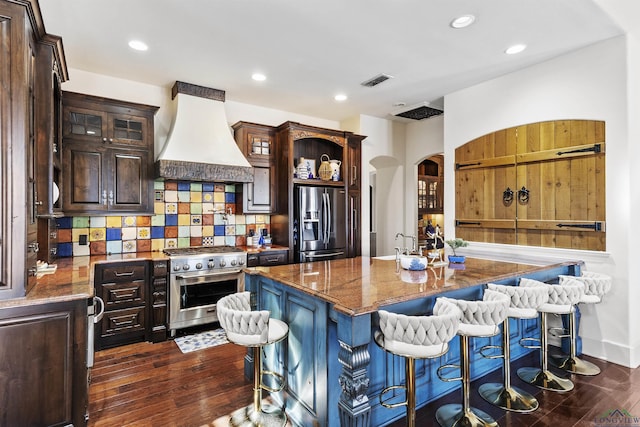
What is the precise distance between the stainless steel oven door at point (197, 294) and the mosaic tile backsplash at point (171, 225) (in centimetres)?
74

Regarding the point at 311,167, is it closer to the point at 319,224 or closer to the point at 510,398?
the point at 319,224

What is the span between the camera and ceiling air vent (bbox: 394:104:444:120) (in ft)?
15.9

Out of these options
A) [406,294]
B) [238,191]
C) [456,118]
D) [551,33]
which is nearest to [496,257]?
[456,118]

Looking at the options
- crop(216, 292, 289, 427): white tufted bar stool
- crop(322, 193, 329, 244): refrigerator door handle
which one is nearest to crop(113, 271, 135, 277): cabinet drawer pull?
crop(216, 292, 289, 427): white tufted bar stool

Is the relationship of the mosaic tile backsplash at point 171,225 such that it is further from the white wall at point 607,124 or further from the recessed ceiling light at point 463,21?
the white wall at point 607,124

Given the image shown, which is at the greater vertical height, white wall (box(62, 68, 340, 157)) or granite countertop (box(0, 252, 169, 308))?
white wall (box(62, 68, 340, 157))

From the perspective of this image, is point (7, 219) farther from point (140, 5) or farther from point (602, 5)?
point (602, 5)

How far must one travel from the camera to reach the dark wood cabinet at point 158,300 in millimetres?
3537

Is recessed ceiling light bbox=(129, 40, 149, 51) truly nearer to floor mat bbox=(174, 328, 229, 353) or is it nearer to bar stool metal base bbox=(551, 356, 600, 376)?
floor mat bbox=(174, 328, 229, 353)

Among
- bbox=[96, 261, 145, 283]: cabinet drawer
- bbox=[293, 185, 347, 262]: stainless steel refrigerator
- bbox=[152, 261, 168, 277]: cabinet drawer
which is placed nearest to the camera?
bbox=[96, 261, 145, 283]: cabinet drawer

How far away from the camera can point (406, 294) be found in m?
1.89

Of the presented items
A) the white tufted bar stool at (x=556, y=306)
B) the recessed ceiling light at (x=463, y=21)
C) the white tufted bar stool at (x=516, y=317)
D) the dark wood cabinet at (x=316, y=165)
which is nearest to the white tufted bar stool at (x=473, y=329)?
the white tufted bar stool at (x=516, y=317)

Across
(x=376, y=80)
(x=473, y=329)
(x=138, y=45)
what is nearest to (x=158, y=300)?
(x=138, y=45)

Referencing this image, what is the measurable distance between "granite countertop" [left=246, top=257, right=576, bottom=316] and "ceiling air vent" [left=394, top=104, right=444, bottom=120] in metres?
2.62
